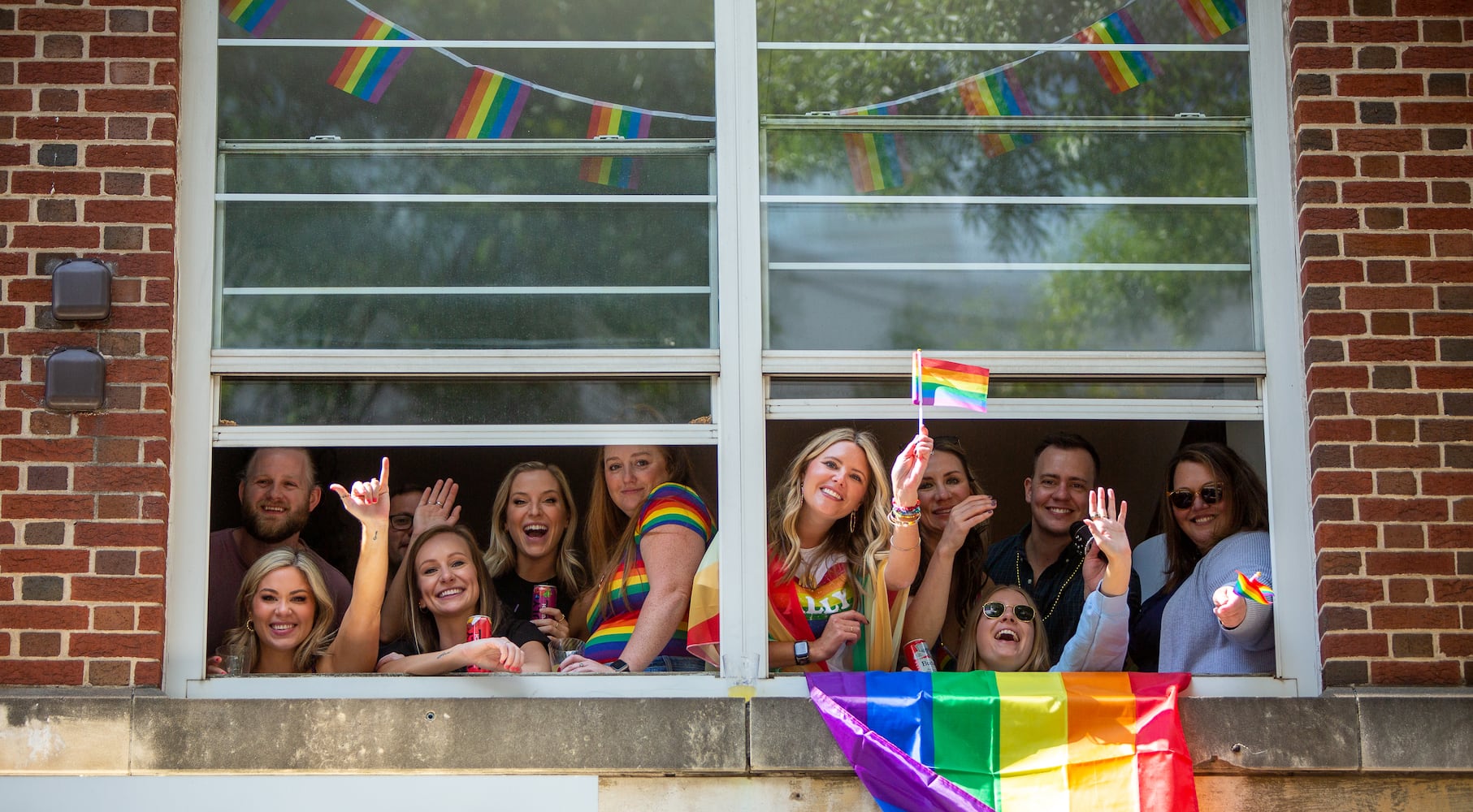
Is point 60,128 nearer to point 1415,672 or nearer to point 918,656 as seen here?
point 918,656

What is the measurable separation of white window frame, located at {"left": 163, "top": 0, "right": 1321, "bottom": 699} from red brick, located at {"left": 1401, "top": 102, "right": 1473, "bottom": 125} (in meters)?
0.37

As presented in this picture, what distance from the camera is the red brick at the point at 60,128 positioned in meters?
4.91

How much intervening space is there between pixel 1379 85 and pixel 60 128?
13.7 feet

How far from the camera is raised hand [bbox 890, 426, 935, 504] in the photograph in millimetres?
4672

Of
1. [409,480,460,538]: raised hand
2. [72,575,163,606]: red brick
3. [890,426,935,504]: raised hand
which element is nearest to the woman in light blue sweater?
[890,426,935,504]: raised hand

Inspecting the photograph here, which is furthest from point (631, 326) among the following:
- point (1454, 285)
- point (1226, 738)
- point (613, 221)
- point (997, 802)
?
point (1454, 285)

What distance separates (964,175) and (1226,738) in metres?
1.94

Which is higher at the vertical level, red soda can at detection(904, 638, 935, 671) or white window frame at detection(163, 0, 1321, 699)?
white window frame at detection(163, 0, 1321, 699)

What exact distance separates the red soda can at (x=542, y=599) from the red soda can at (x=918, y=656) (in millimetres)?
1200

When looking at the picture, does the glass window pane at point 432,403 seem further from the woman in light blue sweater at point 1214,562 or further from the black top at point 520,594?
the woman in light blue sweater at point 1214,562

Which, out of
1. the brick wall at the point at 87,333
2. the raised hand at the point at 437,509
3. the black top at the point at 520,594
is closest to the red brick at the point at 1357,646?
→ the black top at the point at 520,594

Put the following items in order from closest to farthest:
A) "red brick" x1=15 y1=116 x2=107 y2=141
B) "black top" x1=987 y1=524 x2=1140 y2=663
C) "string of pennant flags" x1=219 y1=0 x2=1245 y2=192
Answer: "red brick" x1=15 y1=116 x2=107 y2=141, "string of pennant flags" x1=219 y1=0 x2=1245 y2=192, "black top" x1=987 y1=524 x2=1140 y2=663

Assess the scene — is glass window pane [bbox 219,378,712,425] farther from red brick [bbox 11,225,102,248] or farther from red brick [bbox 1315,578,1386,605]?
red brick [bbox 1315,578,1386,605]

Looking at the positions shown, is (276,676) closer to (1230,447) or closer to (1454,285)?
(1230,447)
